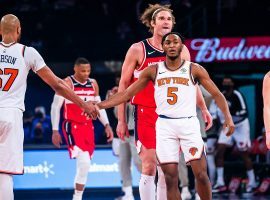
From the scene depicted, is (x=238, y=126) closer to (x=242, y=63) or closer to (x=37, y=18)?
(x=242, y=63)

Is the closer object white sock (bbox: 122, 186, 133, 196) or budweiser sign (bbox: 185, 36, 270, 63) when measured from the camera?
white sock (bbox: 122, 186, 133, 196)

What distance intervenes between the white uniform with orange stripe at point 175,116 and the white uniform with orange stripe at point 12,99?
1.21 m

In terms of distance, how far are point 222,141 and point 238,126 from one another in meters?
0.39

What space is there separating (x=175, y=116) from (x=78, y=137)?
10.8 feet

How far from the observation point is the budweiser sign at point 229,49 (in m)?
15.9

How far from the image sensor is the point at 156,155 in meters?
7.52

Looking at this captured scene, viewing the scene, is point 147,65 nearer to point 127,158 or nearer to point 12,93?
point 12,93

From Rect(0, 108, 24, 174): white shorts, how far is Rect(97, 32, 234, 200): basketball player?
0.91 meters

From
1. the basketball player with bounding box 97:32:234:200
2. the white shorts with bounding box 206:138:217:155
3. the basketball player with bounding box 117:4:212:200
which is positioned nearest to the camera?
the basketball player with bounding box 97:32:234:200

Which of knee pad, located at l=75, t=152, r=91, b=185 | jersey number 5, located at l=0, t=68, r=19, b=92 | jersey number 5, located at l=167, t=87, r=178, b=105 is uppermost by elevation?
jersey number 5, located at l=0, t=68, r=19, b=92

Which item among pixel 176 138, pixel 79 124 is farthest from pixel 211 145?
pixel 176 138

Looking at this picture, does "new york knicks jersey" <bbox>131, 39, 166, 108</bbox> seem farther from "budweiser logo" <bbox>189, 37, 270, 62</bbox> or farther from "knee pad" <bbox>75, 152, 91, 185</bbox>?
"budweiser logo" <bbox>189, 37, 270, 62</bbox>

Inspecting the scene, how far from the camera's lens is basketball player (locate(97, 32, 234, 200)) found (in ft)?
24.1

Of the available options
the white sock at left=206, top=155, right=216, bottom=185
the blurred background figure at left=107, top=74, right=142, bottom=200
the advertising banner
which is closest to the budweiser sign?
the white sock at left=206, top=155, right=216, bottom=185
